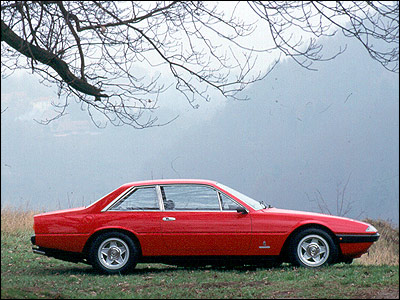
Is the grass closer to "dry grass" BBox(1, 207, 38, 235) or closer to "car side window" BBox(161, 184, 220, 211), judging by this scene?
"car side window" BBox(161, 184, 220, 211)

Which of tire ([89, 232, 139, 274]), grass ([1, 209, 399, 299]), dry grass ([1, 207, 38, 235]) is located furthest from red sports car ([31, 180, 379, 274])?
dry grass ([1, 207, 38, 235])

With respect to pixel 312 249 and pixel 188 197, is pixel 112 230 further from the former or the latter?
pixel 312 249

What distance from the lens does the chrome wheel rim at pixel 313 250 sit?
10281 mm

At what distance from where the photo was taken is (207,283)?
29.6 ft

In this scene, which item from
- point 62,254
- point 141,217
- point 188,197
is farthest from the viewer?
point 62,254

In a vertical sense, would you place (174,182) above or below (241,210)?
above

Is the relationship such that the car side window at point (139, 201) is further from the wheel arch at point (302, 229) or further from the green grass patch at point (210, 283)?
the wheel arch at point (302, 229)

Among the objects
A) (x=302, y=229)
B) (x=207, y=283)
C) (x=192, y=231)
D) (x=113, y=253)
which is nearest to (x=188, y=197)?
(x=192, y=231)

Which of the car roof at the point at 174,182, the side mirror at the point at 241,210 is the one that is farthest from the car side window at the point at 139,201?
the side mirror at the point at 241,210

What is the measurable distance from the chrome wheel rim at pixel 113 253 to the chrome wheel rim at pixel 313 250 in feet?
9.97

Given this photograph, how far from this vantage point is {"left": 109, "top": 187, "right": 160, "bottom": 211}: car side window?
10492mm

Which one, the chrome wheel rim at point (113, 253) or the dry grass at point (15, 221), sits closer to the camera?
the chrome wheel rim at point (113, 253)

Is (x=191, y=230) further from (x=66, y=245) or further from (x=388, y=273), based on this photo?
(x=388, y=273)

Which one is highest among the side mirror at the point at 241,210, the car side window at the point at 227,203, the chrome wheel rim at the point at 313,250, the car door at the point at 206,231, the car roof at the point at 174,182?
the car roof at the point at 174,182
